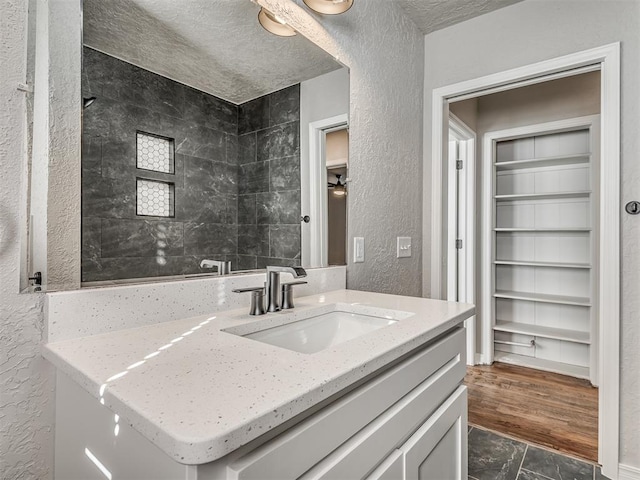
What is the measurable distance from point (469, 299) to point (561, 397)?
0.90m

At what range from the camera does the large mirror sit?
2.91 feet

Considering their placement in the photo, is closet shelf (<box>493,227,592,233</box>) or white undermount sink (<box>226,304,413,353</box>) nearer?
white undermount sink (<box>226,304,413,353</box>)

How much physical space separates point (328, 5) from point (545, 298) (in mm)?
2786

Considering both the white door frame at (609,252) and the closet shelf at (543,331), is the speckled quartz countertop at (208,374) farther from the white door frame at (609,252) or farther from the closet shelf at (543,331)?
the closet shelf at (543,331)

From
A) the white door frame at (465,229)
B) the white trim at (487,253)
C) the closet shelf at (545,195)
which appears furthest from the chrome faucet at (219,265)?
the closet shelf at (545,195)

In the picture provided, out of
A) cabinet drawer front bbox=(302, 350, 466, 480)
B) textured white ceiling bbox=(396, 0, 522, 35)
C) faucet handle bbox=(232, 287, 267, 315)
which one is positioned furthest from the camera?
textured white ceiling bbox=(396, 0, 522, 35)

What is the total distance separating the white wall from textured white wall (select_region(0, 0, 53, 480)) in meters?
2.10

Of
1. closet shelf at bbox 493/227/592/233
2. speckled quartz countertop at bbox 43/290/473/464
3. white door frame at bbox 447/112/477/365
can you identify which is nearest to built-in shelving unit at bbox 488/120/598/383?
closet shelf at bbox 493/227/592/233

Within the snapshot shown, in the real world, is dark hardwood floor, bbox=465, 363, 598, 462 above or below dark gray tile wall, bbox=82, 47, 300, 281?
below

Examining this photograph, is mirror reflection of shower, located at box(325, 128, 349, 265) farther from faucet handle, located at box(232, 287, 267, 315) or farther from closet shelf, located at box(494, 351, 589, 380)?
closet shelf, located at box(494, 351, 589, 380)

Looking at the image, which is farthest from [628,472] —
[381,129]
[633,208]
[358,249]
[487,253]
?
[381,129]

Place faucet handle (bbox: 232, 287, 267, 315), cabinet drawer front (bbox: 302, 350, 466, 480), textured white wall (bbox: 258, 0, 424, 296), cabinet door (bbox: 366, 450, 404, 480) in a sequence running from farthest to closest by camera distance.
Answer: textured white wall (bbox: 258, 0, 424, 296)
faucet handle (bbox: 232, 287, 267, 315)
cabinet door (bbox: 366, 450, 404, 480)
cabinet drawer front (bbox: 302, 350, 466, 480)

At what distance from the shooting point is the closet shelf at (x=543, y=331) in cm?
281

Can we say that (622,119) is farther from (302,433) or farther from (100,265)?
(100,265)
